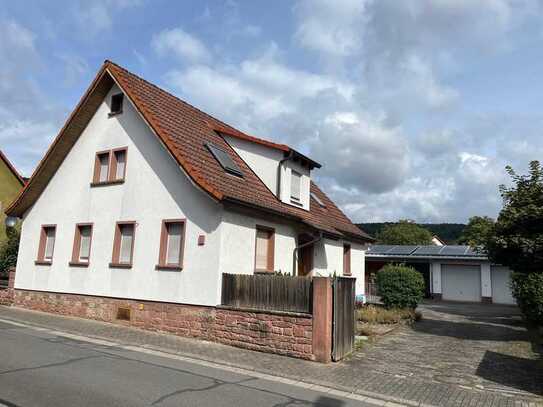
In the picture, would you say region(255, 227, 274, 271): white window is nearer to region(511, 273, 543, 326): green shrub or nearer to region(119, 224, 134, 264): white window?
region(119, 224, 134, 264): white window

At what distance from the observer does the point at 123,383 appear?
7266mm

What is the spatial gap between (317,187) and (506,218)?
11.7 meters

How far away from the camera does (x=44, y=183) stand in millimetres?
17359

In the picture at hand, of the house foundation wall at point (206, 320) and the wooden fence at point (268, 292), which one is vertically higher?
the wooden fence at point (268, 292)

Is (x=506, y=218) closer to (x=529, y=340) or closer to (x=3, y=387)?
(x=529, y=340)

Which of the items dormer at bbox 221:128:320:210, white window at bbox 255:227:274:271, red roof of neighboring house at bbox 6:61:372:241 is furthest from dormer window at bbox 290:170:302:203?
white window at bbox 255:227:274:271

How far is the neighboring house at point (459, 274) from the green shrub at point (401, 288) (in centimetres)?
1466

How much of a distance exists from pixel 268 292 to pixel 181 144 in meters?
5.31

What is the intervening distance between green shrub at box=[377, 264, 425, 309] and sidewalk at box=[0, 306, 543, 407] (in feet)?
28.5

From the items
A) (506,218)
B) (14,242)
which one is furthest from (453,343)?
(14,242)

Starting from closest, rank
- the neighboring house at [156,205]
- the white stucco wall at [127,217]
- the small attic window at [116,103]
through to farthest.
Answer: the white stucco wall at [127,217]
the neighboring house at [156,205]
the small attic window at [116,103]

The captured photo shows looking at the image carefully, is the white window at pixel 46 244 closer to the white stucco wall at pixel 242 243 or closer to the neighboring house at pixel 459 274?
the white stucco wall at pixel 242 243

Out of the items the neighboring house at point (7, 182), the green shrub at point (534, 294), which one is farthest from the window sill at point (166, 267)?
the neighboring house at point (7, 182)

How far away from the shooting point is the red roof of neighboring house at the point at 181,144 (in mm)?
12984
